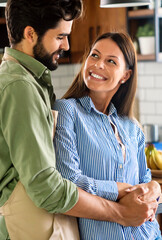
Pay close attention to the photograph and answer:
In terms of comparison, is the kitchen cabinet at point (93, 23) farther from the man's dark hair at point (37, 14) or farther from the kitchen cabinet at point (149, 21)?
the man's dark hair at point (37, 14)

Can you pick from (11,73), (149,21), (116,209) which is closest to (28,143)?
(11,73)

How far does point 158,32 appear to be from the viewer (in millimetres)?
4172

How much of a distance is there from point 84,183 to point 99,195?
0.09 m

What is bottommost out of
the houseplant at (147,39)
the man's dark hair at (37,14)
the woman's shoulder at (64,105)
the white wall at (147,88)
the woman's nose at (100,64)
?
the white wall at (147,88)

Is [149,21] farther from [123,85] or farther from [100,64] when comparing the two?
[100,64]

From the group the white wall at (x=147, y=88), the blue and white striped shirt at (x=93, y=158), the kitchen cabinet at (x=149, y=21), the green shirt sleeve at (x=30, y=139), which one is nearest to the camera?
the green shirt sleeve at (x=30, y=139)

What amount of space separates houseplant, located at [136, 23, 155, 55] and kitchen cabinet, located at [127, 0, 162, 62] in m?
0.05

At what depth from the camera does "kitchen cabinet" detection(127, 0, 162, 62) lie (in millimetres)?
4113

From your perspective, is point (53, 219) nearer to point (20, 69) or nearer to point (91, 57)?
point (20, 69)

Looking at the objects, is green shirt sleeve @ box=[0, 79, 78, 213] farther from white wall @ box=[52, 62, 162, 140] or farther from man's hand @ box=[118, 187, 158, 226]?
white wall @ box=[52, 62, 162, 140]

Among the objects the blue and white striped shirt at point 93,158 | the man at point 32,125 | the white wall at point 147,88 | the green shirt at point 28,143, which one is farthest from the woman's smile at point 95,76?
the white wall at point 147,88

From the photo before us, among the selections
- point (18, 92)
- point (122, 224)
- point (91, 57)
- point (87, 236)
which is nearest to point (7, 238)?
point (87, 236)

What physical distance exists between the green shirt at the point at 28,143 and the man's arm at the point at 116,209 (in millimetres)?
70

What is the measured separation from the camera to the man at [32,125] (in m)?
1.37
